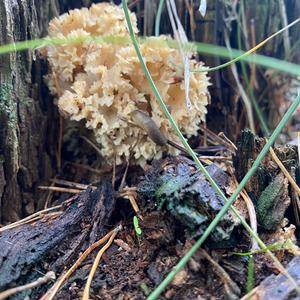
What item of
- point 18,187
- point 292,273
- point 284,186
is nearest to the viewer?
point 292,273

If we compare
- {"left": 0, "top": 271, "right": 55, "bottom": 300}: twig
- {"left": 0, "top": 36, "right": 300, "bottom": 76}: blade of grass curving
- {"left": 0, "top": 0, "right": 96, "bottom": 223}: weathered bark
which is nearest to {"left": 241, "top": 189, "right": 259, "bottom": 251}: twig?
{"left": 0, "top": 36, "right": 300, "bottom": 76}: blade of grass curving

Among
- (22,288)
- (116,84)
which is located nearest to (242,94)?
(116,84)

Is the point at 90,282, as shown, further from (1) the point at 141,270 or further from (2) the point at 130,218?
(2) the point at 130,218

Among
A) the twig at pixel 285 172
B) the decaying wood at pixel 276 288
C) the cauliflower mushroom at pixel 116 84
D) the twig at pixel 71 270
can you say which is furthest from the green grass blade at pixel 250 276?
the cauliflower mushroom at pixel 116 84

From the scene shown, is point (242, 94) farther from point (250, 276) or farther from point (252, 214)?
point (250, 276)

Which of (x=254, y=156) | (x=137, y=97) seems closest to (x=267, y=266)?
(x=254, y=156)

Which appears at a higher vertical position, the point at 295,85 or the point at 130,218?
the point at 295,85

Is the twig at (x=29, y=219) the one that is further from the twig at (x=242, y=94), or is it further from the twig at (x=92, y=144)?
the twig at (x=242, y=94)
